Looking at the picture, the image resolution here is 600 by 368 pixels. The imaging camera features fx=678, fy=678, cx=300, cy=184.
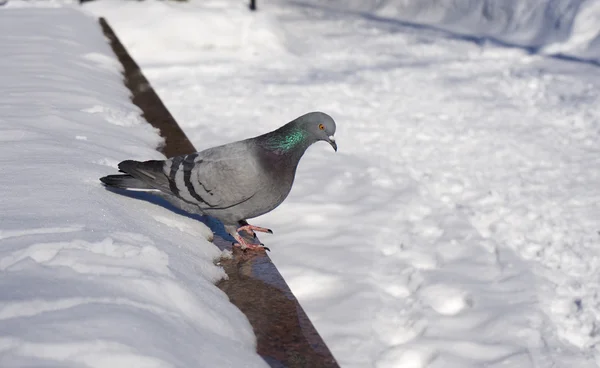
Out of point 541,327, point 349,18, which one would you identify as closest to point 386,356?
point 541,327

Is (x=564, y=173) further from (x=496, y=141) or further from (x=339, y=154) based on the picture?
(x=339, y=154)

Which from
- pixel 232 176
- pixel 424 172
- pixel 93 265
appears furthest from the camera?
pixel 424 172

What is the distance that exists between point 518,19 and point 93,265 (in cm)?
1025

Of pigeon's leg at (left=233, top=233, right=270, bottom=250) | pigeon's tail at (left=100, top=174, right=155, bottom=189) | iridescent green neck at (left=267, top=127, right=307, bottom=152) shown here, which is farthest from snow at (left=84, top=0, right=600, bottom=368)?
pigeon's tail at (left=100, top=174, right=155, bottom=189)

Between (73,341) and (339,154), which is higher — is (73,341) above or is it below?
above

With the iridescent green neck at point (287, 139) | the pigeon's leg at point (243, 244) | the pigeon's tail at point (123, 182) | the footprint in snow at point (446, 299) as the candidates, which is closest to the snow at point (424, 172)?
the footprint in snow at point (446, 299)

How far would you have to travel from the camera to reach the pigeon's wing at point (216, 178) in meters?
2.57

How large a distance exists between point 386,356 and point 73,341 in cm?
158

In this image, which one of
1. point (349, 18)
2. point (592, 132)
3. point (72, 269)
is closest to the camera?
point (72, 269)

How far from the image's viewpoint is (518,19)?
10922 mm

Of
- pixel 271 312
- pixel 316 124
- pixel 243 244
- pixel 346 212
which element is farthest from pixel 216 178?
pixel 346 212

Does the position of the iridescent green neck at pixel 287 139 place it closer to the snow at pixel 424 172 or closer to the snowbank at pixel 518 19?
the snow at pixel 424 172

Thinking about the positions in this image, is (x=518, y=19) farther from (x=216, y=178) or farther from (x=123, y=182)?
(x=123, y=182)

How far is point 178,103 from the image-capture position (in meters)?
6.67
